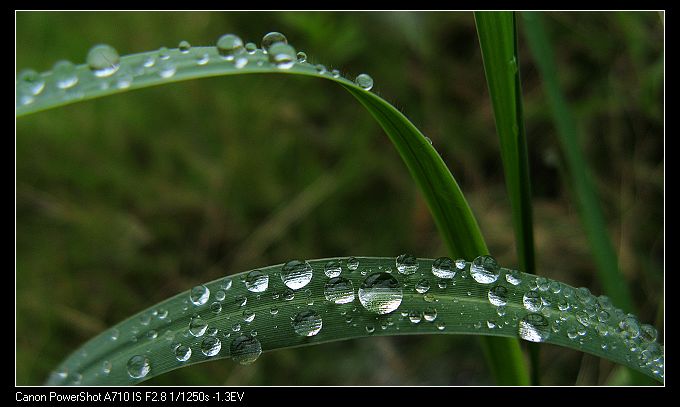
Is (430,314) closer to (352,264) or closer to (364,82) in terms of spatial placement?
(352,264)

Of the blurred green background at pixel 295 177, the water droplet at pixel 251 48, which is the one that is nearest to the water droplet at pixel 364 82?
the water droplet at pixel 251 48

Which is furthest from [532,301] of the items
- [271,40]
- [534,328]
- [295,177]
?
[295,177]

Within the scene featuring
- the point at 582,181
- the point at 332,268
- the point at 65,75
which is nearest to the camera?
the point at 65,75

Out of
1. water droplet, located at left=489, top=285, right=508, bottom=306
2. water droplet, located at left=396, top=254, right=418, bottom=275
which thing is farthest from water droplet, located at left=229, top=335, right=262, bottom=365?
water droplet, located at left=489, top=285, right=508, bottom=306

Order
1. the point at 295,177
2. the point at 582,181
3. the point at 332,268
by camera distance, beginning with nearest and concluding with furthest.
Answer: the point at 332,268 < the point at 582,181 < the point at 295,177

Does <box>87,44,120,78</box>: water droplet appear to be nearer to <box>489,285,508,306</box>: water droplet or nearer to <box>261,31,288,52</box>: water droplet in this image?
<box>261,31,288,52</box>: water droplet

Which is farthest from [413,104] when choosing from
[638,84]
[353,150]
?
[638,84]

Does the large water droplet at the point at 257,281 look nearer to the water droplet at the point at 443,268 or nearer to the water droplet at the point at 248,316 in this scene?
the water droplet at the point at 248,316

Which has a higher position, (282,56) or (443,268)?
(282,56)
